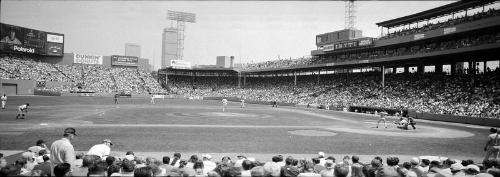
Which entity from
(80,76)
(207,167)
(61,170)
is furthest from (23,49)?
(61,170)

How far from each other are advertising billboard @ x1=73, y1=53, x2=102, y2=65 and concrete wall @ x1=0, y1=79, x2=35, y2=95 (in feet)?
71.5

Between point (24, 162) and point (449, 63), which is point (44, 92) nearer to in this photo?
point (24, 162)

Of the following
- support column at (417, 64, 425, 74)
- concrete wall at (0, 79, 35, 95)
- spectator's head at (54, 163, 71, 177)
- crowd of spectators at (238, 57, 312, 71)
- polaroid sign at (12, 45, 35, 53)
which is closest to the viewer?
spectator's head at (54, 163, 71, 177)

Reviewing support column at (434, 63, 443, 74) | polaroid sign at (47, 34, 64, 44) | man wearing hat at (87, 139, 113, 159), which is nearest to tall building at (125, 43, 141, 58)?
polaroid sign at (47, 34, 64, 44)

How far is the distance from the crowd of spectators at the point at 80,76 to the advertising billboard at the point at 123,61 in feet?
10.4

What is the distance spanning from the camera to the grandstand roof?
44662 millimetres

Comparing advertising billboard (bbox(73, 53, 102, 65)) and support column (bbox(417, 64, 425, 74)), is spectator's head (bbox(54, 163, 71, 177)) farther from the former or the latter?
advertising billboard (bbox(73, 53, 102, 65))

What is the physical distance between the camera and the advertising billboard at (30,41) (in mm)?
68838

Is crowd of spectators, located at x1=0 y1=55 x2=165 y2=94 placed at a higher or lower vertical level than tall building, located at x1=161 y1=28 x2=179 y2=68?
lower

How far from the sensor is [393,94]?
159 ft

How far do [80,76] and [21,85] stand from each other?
49.9 ft

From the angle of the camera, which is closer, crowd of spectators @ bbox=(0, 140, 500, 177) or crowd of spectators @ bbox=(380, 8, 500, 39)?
crowd of spectators @ bbox=(0, 140, 500, 177)

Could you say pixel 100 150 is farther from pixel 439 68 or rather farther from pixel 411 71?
pixel 411 71

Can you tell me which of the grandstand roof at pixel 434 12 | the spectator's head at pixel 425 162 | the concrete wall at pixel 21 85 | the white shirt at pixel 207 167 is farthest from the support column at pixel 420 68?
the concrete wall at pixel 21 85
